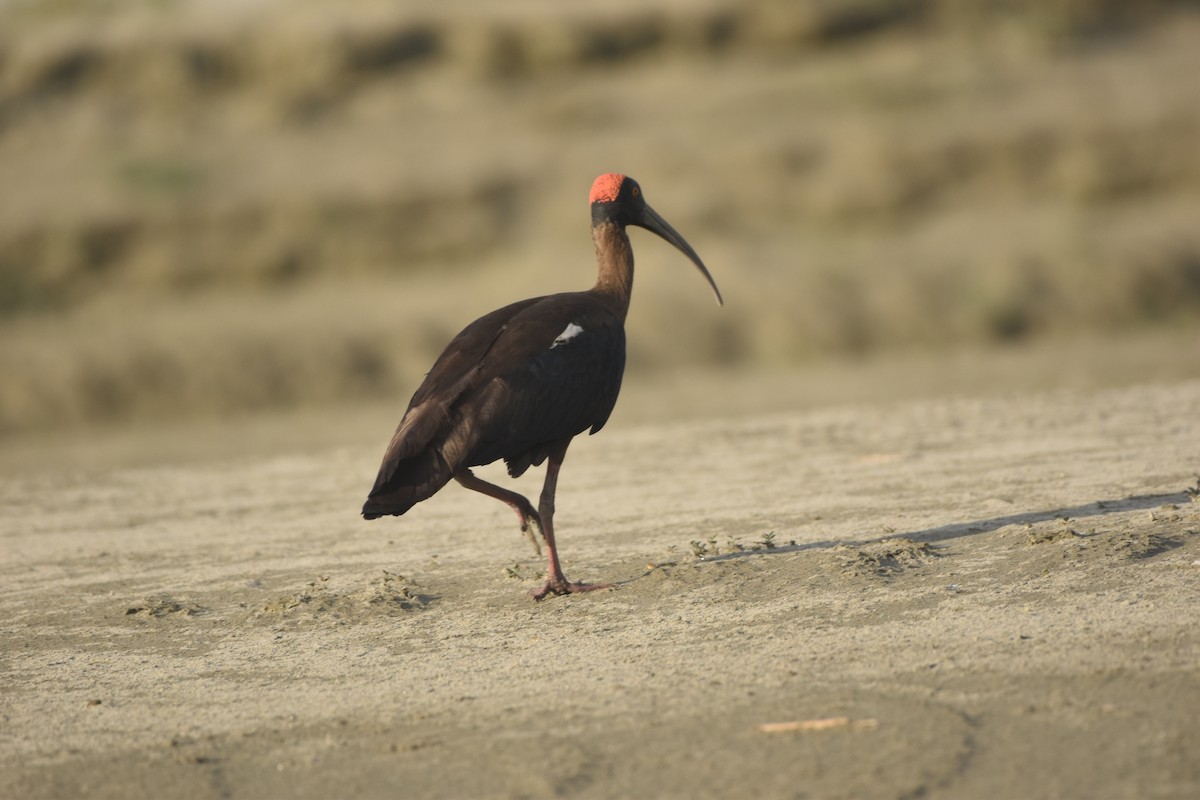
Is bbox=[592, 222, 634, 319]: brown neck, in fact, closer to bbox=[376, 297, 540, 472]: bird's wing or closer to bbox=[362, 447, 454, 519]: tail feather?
bbox=[376, 297, 540, 472]: bird's wing

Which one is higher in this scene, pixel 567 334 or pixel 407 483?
pixel 567 334

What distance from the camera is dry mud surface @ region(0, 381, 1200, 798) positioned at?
453 centimetres

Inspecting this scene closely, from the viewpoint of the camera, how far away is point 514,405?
6.52 m

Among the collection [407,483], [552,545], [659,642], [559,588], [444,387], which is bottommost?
[659,642]

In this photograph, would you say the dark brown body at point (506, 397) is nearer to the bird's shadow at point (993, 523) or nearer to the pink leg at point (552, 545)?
the pink leg at point (552, 545)

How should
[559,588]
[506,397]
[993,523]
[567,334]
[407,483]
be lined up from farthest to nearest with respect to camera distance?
[993,523], [567,334], [559,588], [506,397], [407,483]

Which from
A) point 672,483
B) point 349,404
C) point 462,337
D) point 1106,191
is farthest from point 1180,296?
point 462,337

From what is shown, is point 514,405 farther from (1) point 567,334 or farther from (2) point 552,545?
(2) point 552,545

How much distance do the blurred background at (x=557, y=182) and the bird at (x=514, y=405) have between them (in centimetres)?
1294

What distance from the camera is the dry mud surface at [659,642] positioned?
4527 millimetres

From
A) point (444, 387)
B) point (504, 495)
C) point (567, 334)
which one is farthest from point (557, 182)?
point (444, 387)

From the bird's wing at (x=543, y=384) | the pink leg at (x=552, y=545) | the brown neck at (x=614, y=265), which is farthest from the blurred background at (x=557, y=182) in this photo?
the pink leg at (x=552, y=545)

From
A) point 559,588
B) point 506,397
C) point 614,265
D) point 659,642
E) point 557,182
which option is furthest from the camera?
point 557,182

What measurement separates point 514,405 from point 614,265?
4.27 feet
